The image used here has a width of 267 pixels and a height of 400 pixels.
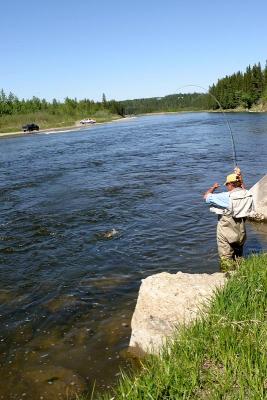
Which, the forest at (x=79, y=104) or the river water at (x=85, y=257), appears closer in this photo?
the river water at (x=85, y=257)

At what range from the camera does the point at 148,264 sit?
928cm

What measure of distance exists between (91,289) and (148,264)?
5.01ft

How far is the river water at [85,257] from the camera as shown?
19.7 feet

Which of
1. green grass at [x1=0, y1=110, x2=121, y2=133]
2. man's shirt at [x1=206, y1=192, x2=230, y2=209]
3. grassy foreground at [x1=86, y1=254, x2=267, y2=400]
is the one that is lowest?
grassy foreground at [x1=86, y1=254, x2=267, y2=400]

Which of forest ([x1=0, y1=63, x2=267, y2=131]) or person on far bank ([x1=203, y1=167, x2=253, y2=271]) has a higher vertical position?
Answer: forest ([x1=0, y1=63, x2=267, y2=131])

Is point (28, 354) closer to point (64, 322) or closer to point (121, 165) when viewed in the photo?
point (64, 322)

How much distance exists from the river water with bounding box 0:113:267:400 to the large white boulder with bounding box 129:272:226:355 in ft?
1.46

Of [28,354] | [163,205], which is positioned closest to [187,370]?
[28,354]

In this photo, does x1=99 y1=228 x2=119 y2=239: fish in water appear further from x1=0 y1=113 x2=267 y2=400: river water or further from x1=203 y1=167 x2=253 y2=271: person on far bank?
x1=203 y1=167 x2=253 y2=271: person on far bank

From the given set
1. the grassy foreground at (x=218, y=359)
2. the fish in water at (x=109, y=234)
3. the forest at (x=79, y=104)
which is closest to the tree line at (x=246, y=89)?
the forest at (x=79, y=104)

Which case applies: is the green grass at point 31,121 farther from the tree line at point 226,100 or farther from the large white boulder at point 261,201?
the large white boulder at point 261,201

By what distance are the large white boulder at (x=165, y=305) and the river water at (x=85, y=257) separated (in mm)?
445

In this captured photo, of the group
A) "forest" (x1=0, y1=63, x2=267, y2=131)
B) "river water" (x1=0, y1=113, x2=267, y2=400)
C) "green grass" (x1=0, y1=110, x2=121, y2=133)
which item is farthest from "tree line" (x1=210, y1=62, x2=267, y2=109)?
"river water" (x1=0, y1=113, x2=267, y2=400)

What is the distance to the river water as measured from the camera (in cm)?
601
